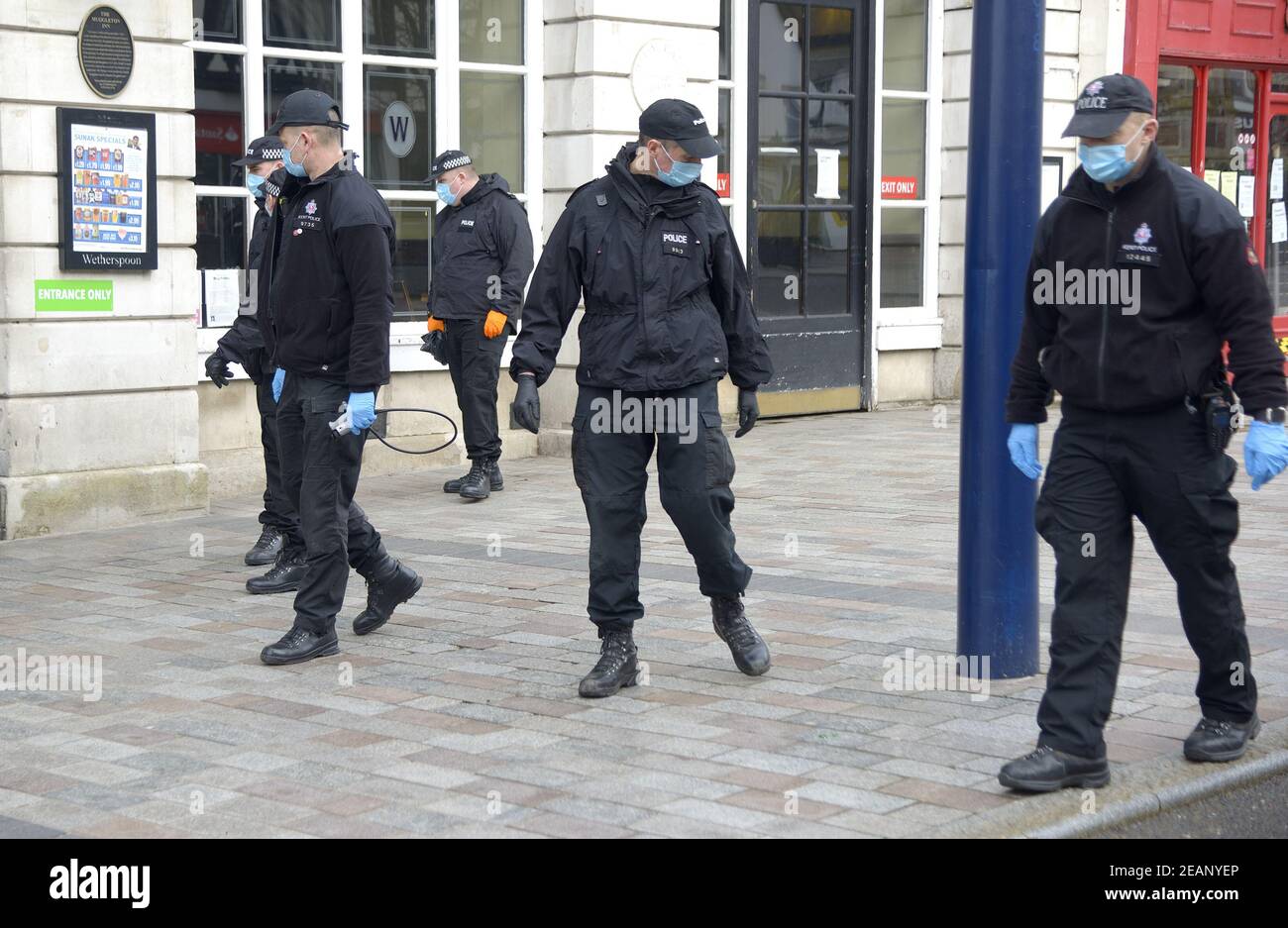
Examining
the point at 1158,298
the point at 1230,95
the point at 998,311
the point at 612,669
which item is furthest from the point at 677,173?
the point at 1230,95

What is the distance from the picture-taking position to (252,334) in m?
8.56

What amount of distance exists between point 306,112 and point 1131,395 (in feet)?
10.7

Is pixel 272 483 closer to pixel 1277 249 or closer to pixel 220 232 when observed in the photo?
pixel 220 232

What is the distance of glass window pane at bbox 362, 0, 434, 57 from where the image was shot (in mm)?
11641

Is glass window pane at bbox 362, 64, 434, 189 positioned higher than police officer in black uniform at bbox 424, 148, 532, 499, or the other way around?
glass window pane at bbox 362, 64, 434, 189

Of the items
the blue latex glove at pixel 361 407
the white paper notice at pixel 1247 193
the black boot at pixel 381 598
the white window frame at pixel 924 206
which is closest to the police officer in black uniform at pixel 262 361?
the black boot at pixel 381 598

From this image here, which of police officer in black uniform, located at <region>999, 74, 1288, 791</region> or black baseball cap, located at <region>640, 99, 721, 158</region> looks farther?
black baseball cap, located at <region>640, 99, 721, 158</region>

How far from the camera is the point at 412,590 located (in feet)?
23.2

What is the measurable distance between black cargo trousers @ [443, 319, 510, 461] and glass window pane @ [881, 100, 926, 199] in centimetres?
517

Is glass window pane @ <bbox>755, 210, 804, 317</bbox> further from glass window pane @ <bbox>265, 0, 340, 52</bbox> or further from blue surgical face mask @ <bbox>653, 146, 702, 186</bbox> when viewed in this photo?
blue surgical face mask @ <bbox>653, 146, 702, 186</bbox>

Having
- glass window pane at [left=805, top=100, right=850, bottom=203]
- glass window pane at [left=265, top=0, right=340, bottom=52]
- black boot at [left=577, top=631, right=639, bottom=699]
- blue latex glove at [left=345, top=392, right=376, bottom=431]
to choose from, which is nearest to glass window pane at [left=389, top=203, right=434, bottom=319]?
glass window pane at [left=265, top=0, right=340, bottom=52]

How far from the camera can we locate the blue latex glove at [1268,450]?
16.1 ft
